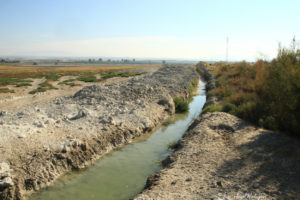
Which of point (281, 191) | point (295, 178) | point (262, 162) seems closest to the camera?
point (281, 191)

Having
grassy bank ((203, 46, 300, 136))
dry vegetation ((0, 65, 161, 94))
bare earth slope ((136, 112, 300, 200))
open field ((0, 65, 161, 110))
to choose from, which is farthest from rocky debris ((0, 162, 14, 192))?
dry vegetation ((0, 65, 161, 94))

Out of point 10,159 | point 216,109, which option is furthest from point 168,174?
point 216,109

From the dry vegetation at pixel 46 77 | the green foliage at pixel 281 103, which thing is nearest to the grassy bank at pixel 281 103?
the green foliage at pixel 281 103

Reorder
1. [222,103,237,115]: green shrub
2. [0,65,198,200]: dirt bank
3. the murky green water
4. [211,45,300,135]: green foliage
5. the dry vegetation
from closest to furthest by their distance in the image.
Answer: the murky green water, [0,65,198,200]: dirt bank, [211,45,300,135]: green foliage, [222,103,237,115]: green shrub, the dry vegetation

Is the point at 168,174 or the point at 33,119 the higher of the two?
the point at 33,119

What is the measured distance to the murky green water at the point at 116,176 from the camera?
6258mm

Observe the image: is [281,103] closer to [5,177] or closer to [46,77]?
[5,177]

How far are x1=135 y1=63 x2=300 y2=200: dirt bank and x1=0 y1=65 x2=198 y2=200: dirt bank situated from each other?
2780mm

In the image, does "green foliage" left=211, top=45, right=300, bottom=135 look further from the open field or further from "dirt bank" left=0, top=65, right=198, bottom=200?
the open field

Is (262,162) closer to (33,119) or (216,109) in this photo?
(216,109)

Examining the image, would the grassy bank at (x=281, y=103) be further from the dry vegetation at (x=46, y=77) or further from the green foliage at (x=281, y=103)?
the dry vegetation at (x=46, y=77)

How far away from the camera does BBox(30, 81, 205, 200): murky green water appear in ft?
20.5

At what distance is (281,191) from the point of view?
4734 millimetres

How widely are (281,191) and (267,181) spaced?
0.39m
